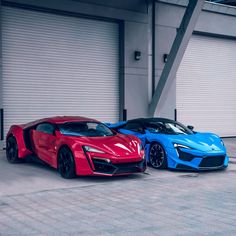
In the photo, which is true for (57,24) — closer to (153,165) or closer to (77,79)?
(77,79)

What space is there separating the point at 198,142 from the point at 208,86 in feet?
34.0

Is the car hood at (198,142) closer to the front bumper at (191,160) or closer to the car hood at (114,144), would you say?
the front bumper at (191,160)

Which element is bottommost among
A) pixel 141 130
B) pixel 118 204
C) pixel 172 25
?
pixel 118 204

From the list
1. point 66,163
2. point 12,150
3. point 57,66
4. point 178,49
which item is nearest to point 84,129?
point 66,163

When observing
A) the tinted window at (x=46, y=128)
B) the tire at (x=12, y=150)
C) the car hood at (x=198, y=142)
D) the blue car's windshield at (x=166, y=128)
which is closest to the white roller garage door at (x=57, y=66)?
the tire at (x=12, y=150)

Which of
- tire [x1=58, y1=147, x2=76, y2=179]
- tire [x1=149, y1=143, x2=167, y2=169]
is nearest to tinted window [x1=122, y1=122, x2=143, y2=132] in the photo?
tire [x1=149, y1=143, x2=167, y2=169]

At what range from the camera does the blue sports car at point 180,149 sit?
9.95m

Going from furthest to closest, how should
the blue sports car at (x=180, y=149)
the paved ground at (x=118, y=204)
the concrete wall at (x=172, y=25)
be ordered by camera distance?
the concrete wall at (x=172, y=25)
the blue sports car at (x=180, y=149)
the paved ground at (x=118, y=204)

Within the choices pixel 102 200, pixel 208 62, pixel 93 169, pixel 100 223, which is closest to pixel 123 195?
pixel 102 200

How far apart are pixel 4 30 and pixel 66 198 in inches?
327

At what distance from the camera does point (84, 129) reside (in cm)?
986

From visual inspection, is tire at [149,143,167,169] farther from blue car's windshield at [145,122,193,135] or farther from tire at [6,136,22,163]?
tire at [6,136,22,163]

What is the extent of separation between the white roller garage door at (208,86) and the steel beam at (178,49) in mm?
2391

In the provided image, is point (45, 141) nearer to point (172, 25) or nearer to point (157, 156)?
point (157, 156)
